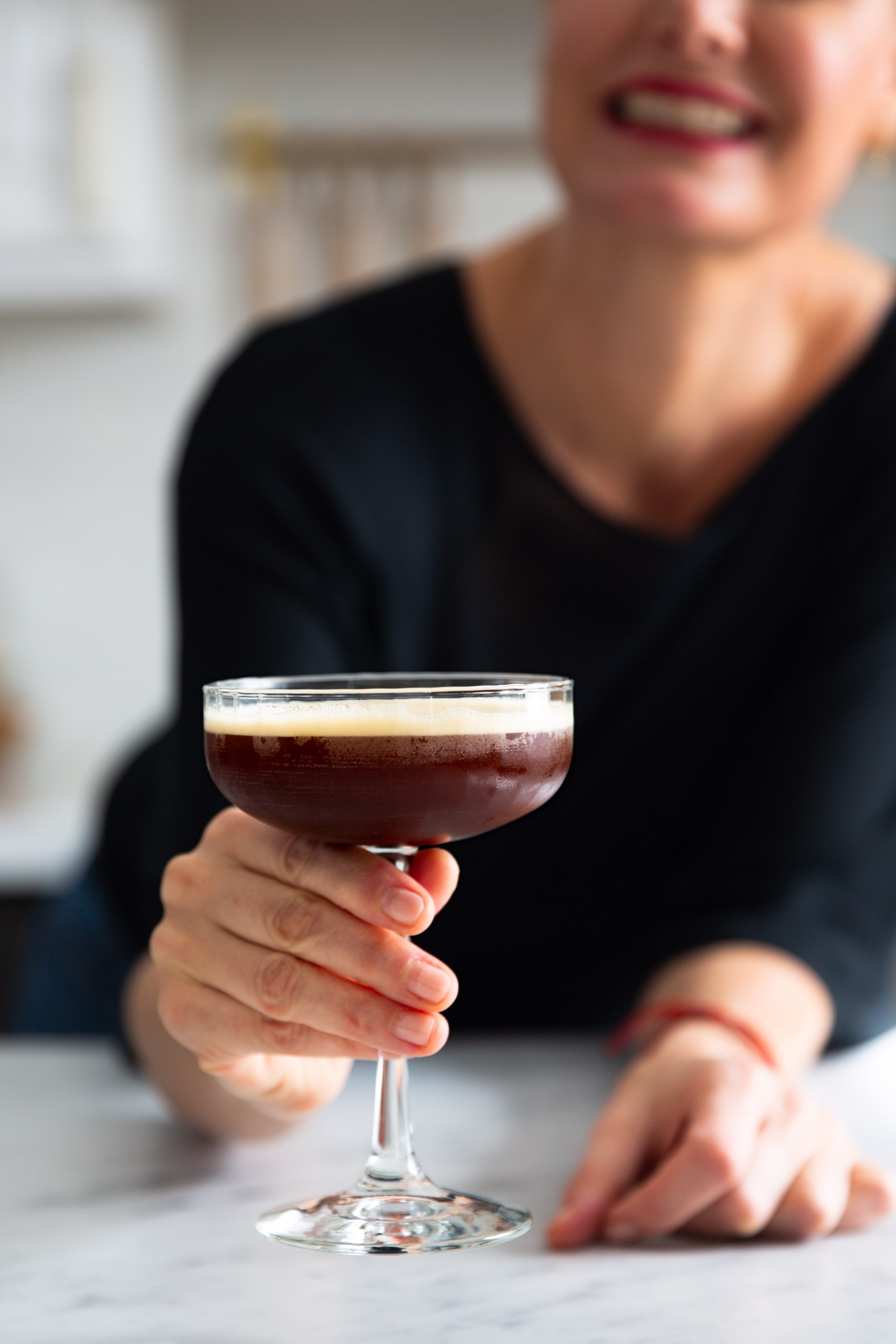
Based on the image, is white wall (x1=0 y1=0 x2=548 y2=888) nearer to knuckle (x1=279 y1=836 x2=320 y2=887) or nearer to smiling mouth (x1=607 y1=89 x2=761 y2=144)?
smiling mouth (x1=607 y1=89 x2=761 y2=144)

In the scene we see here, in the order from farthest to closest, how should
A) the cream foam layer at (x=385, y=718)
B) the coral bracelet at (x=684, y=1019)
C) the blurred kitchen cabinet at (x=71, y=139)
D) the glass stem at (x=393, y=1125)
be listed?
the blurred kitchen cabinet at (x=71, y=139)
the coral bracelet at (x=684, y=1019)
the glass stem at (x=393, y=1125)
the cream foam layer at (x=385, y=718)

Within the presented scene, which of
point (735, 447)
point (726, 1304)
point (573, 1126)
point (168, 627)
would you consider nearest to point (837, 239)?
point (168, 627)

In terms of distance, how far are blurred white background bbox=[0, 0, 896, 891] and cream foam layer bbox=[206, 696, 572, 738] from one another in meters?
3.27

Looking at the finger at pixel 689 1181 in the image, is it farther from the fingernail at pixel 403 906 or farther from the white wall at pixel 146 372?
the white wall at pixel 146 372

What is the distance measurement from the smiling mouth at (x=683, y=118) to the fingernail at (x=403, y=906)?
2.80 feet

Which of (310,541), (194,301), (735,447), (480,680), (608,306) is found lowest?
(480,680)

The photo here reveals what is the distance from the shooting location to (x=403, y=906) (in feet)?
2.88

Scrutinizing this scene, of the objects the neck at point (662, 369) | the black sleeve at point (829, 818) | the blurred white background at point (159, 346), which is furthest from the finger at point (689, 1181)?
the blurred white background at point (159, 346)

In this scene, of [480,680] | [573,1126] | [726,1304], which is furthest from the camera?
[573,1126]

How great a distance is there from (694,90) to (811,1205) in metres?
0.97

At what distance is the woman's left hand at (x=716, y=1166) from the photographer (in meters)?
0.97

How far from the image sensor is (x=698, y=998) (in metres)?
1.29

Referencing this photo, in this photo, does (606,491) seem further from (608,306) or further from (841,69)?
(841,69)

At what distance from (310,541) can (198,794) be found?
28 cm
